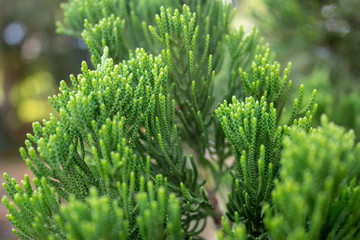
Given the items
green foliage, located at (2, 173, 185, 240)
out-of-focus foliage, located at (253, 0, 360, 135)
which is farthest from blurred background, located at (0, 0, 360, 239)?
green foliage, located at (2, 173, 185, 240)

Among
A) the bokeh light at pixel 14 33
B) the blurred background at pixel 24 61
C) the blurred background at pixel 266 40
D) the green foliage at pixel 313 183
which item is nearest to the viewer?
the green foliage at pixel 313 183

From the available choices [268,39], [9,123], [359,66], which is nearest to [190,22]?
[268,39]

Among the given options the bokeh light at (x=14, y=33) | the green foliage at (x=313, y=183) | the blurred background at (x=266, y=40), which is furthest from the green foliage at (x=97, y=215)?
the bokeh light at (x=14, y=33)

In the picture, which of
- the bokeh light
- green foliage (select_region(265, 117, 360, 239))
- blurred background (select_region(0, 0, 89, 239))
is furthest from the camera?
the bokeh light

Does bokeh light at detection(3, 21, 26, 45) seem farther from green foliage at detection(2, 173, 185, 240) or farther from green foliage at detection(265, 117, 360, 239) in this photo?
green foliage at detection(265, 117, 360, 239)

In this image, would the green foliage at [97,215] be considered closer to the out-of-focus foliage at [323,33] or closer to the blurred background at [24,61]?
the out-of-focus foliage at [323,33]

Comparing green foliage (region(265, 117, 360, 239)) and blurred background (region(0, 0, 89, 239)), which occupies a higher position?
blurred background (region(0, 0, 89, 239))
